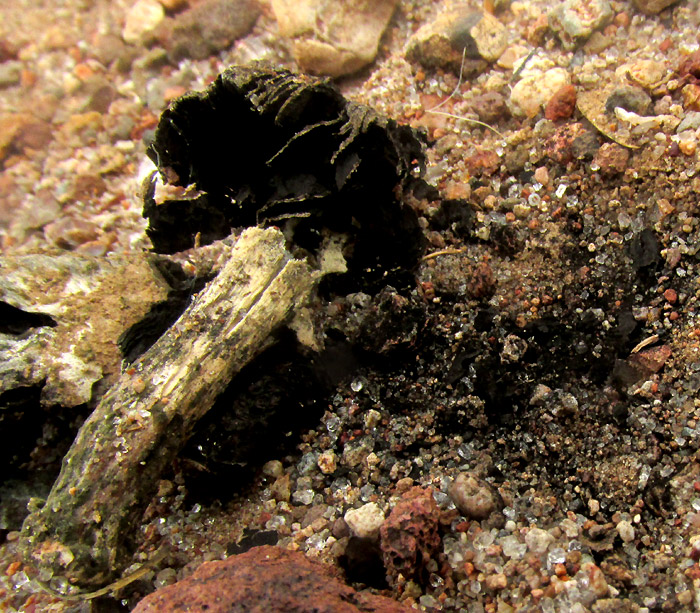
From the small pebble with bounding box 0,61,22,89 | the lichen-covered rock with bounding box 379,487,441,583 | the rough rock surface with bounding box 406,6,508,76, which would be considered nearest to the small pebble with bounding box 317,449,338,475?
the lichen-covered rock with bounding box 379,487,441,583

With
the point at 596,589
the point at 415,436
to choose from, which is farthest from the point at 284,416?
the point at 596,589

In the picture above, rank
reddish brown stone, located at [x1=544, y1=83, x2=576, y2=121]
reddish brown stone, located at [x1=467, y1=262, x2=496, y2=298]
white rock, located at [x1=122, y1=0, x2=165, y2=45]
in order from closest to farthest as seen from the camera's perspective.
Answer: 1. reddish brown stone, located at [x1=467, y1=262, x2=496, y2=298]
2. reddish brown stone, located at [x1=544, y1=83, x2=576, y2=121]
3. white rock, located at [x1=122, y1=0, x2=165, y2=45]

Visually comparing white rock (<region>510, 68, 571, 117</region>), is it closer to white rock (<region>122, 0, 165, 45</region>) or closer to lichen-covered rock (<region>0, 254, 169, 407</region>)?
lichen-covered rock (<region>0, 254, 169, 407</region>)

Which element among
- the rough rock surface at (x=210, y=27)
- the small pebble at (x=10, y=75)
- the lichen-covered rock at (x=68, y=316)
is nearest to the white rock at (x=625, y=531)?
the lichen-covered rock at (x=68, y=316)

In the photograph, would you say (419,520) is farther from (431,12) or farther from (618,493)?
(431,12)

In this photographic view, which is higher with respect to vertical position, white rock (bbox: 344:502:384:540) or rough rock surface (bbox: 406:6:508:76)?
rough rock surface (bbox: 406:6:508:76)
